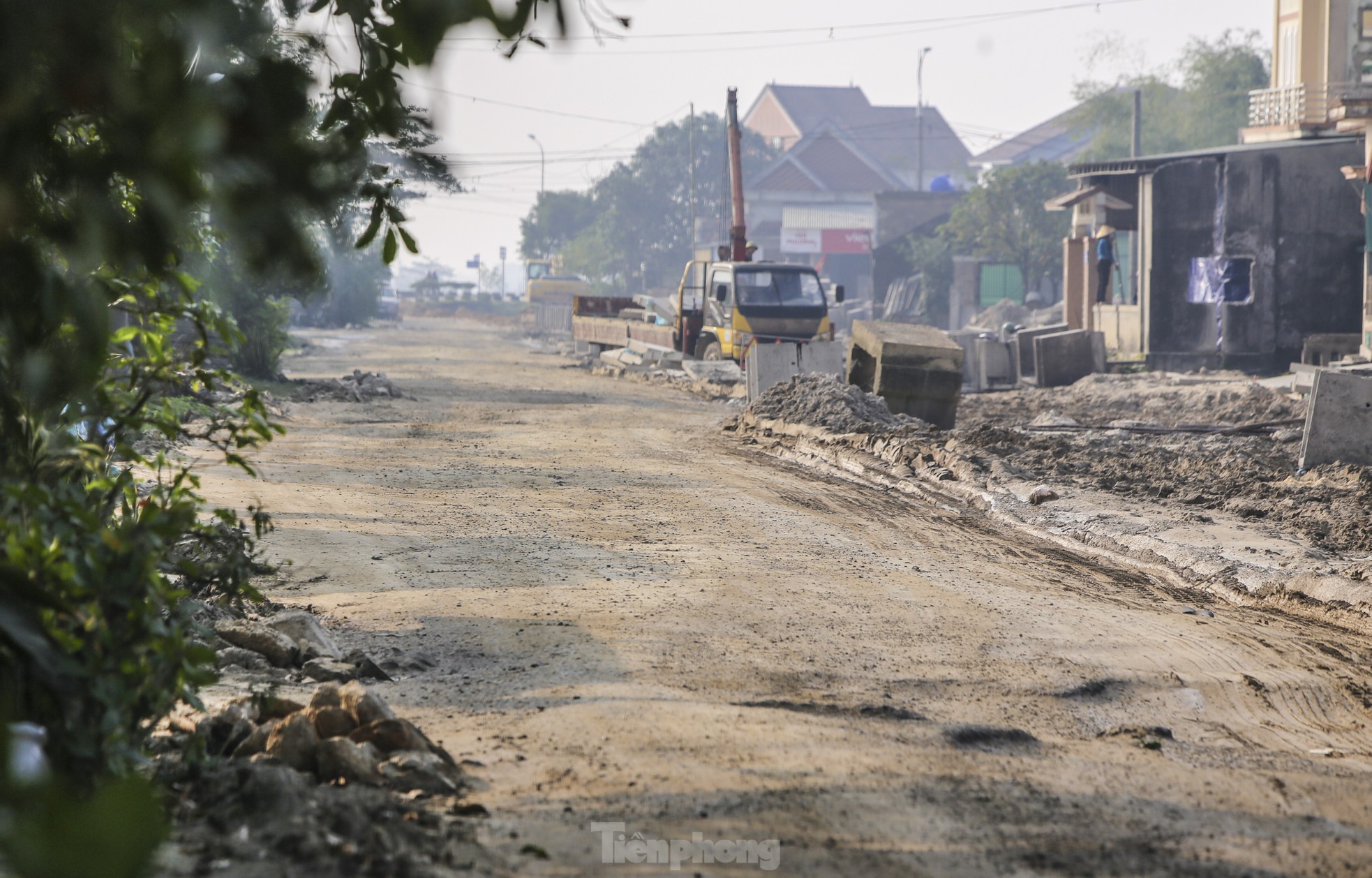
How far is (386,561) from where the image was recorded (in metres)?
8.37

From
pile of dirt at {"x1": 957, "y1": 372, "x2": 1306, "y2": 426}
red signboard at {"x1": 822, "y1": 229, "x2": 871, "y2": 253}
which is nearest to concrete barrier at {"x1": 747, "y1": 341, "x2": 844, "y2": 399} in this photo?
pile of dirt at {"x1": 957, "y1": 372, "x2": 1306, "y2": 426}

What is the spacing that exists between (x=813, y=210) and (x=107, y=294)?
66.3m

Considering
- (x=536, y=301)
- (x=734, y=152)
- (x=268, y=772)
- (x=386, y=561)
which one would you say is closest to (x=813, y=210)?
(x=536, y=301)

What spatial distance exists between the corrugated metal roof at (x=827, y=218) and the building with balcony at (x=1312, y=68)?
3737cm

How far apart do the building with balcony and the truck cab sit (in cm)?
1179

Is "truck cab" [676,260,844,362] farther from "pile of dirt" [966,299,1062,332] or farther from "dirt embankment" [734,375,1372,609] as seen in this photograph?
"pile of dirt" [966,299,1062,332]

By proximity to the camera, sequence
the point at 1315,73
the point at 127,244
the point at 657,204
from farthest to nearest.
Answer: the point at 657,204 < the point at 1315,73 < the point at 127,244

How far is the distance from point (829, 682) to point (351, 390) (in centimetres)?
1805

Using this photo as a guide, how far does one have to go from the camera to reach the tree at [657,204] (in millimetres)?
78438

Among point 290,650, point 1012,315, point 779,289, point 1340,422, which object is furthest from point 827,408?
point 1012,315

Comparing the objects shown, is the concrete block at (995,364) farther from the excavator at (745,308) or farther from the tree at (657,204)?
the tree at (657,204)

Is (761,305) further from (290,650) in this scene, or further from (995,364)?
(290,650)

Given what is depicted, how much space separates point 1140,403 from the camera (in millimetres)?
19781

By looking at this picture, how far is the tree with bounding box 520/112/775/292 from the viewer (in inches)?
3088
